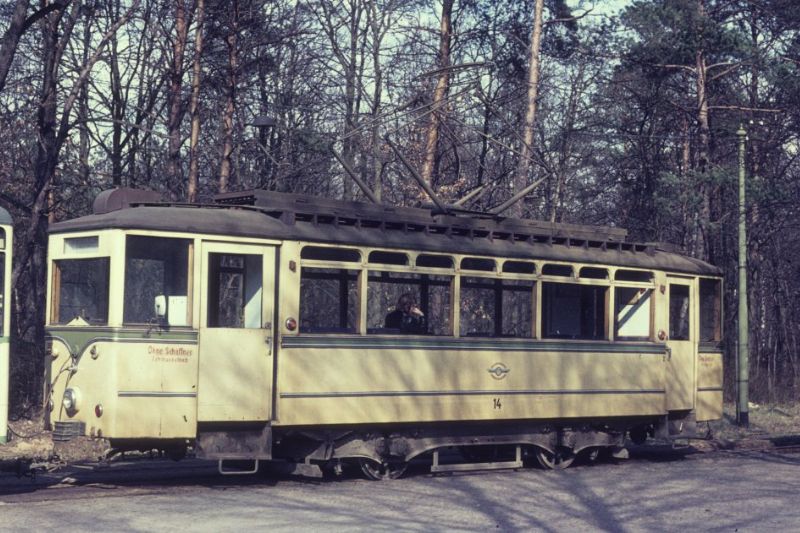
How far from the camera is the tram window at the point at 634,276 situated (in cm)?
1537

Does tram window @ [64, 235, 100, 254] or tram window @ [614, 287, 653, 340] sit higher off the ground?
tram window @ [64, 235, 100, 254]

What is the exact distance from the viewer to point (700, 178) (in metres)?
25.8

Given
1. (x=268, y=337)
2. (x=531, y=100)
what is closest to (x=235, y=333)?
(x=268, y=337)

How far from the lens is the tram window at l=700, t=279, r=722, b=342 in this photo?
16.5 metres

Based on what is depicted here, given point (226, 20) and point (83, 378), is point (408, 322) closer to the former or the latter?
point (83, 378)

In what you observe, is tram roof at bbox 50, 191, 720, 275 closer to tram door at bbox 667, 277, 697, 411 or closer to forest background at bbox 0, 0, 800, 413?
tram door at bbox 667, 277, 697, 411

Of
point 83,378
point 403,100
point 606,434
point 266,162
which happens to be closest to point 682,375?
point 606,434

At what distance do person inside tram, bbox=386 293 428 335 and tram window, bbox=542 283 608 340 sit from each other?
170cm

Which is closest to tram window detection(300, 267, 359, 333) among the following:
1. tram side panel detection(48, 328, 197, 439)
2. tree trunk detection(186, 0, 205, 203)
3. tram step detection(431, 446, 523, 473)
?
tram side panel detection(48, 328, 197, 439)

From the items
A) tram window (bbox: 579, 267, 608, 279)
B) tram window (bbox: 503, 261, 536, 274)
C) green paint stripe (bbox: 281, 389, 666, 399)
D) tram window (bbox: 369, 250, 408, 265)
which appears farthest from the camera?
tram window (bbox: 579, 267, 608, 279)

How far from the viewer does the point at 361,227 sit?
42.4 ft

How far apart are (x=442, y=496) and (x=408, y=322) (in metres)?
2.15

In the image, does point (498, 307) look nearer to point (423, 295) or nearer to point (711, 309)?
point (423, 295)

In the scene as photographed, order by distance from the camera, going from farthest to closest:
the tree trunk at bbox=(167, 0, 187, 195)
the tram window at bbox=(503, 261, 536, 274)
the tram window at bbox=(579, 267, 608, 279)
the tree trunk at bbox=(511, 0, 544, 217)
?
the tree trunk at bbox=(511, 0, 544, 217) → the tree trunk at bbox=(167, 0, 187, 195) → the tram window at bbox=(579, 267, 608, 279) → the tram window at bbox=(503, 261, 536, 274)
